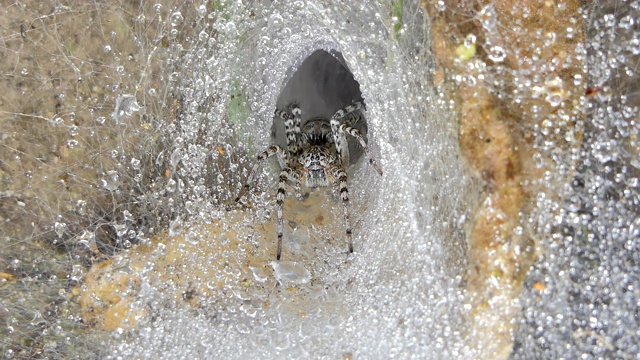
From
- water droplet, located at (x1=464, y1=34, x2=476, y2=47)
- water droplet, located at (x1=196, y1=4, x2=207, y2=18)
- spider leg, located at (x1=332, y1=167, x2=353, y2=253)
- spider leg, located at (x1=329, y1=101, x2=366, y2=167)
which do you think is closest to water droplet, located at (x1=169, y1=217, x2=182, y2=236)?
spider leg, located at (x1=332, y1=167, x2=353, y2=253)

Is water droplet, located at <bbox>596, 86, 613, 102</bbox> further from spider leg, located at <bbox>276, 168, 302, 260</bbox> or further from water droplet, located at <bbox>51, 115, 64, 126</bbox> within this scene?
water droplet, located at <bbox>51, 115, 64, 126</bbox>

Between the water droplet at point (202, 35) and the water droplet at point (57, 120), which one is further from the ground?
the water droplet at point (202, 35)

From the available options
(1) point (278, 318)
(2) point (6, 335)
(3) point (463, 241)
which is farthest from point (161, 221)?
(3) point (463, 241)

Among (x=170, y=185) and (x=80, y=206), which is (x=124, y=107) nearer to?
(x=170, y=185)

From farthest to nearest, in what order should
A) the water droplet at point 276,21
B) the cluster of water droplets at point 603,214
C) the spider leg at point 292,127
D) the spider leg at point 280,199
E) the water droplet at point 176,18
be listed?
the spider leg at point 292,127 → the spider leg at point 280,199 → the water droplet at point 276,21 → the water droplet at point 176,18 → the cluster of water droplets at point 603,214

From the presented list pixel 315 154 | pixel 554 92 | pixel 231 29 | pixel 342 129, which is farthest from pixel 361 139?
pixel 554 92

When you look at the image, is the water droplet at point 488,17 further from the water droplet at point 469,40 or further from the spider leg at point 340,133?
the spider leg at point 340,133

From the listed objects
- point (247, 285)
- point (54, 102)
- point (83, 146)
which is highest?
point (54, 102)

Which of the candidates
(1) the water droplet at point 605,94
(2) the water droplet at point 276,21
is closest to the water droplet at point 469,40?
(1) the water droplet at point 605,94

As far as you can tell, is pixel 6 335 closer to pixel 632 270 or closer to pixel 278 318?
pixel 278 318
